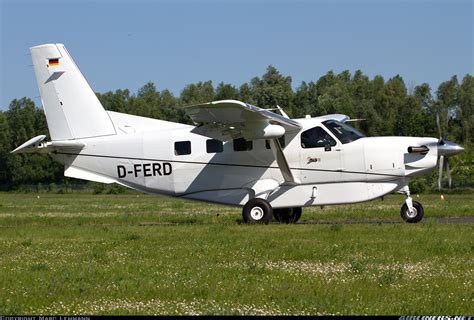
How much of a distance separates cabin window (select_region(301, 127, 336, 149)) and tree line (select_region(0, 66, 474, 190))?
201 ft

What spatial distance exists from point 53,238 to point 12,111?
320 ft

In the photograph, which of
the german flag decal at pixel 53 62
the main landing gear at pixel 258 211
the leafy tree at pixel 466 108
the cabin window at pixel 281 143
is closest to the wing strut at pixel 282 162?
the cabin window at pixel 281 143

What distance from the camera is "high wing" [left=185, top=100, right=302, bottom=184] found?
22.8 m

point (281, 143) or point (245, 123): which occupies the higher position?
point (245, 123)

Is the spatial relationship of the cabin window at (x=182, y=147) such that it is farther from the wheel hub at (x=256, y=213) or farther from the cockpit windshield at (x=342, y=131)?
the cockpit windshield at (x=342, y=131)

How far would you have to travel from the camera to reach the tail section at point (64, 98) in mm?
26062

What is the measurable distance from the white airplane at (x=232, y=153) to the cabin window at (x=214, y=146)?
3 centimetres

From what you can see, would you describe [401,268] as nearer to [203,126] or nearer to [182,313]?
[182,313]

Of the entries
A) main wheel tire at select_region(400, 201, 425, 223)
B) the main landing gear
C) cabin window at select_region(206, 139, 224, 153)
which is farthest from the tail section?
main wheel tire at select_region(400, 201, 425, 223)

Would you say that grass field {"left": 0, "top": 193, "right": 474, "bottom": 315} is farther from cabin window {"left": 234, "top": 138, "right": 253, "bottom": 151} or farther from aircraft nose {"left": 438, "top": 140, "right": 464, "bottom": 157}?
cabin window {"left": 234, "top": 138, "right": 253, "bottom": 151}

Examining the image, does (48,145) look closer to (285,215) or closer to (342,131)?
(285,215)

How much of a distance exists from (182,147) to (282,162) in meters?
3.14

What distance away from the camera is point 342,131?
24.4 m

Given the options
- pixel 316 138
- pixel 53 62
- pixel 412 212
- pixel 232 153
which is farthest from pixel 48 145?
pixel 412 212
